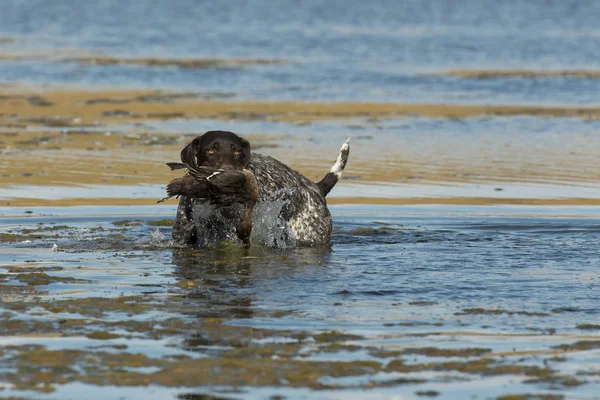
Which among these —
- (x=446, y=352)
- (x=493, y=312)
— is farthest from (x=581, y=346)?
(x=493, y=312)

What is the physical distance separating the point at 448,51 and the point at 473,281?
2161 cm

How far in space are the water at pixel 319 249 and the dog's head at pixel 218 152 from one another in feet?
2.46

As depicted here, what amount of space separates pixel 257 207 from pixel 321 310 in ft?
9.39

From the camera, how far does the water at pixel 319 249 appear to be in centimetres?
586

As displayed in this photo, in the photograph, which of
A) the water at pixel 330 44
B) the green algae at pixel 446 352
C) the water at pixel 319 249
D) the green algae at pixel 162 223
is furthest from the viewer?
the water at pixel 330 44

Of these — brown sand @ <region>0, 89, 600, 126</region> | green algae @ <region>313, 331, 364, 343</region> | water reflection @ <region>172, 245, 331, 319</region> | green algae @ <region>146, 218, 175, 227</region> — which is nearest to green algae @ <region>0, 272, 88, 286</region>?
water reflection @ <region>172, 245, 331, 319</region>

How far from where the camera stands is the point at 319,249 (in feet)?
32.4

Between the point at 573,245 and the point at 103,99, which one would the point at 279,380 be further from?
the point at 103,99

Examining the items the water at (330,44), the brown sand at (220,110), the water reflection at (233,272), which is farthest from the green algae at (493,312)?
the water at (330,44)

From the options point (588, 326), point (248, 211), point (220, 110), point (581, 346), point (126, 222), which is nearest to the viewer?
point (581, 346)

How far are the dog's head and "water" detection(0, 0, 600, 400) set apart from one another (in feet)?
2.46

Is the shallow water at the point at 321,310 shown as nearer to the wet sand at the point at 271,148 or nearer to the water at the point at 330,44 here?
the wet sand at the point at 271,148

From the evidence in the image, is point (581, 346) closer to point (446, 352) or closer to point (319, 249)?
point (446, 352)

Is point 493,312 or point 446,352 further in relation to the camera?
point 493,312
